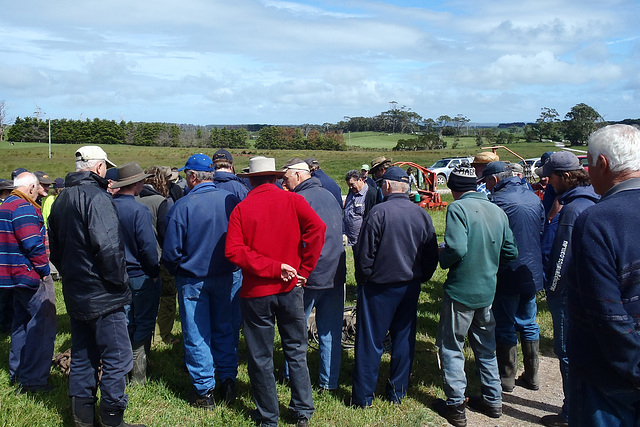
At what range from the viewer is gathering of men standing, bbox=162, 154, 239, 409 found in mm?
4402

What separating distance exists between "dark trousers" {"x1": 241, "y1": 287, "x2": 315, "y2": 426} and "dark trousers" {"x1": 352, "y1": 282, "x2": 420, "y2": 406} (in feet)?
2.00

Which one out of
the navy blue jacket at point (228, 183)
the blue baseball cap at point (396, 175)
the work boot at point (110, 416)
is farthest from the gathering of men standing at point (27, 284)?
the blue baseball cap at point (396, 175)

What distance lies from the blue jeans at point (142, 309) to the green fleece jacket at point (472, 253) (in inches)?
108

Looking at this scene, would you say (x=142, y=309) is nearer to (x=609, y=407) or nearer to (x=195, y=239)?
(x=195, y=239)

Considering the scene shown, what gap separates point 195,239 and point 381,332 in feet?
6.10

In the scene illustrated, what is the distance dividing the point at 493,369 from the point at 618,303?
2.46 m

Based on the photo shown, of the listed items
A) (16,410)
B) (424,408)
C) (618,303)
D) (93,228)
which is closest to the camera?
(618,303)

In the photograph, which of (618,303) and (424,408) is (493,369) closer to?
(424,408)

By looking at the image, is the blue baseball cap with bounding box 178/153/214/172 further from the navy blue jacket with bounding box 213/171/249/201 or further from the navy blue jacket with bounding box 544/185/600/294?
the navy blue jacket with bounding box 544/185/600/294

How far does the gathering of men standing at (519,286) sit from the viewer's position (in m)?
4.82

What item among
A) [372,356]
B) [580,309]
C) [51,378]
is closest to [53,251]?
[51,378]

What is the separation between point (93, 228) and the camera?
366 centimetres

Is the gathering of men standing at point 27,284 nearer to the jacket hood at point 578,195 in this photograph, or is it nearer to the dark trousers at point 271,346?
the dark trousers at point 271,346

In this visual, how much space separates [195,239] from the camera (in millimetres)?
4410
